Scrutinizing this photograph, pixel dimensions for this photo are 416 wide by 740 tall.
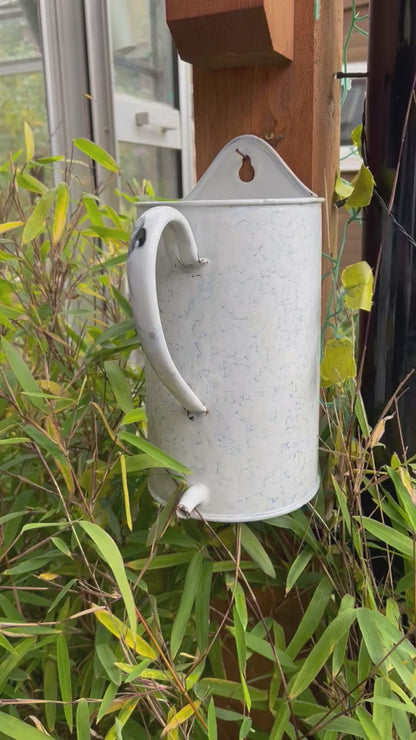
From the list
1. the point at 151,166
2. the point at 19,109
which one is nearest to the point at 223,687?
the point at 19,109

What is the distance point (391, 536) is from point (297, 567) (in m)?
0.10

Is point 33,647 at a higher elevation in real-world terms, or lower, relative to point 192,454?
lower

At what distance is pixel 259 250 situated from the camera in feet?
1.70

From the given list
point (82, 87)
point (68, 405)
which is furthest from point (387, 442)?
point (82, 87)

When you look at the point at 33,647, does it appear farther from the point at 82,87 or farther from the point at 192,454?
the point at 82,87

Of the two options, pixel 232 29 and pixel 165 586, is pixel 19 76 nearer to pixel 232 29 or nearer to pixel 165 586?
pixel 232 29

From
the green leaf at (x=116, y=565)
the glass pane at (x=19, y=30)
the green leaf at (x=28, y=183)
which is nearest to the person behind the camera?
the green leaf at (x=116, y=565)

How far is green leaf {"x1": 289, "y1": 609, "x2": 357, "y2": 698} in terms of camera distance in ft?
1.76

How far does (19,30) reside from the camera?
1.32 m

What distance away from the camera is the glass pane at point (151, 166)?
1642mm

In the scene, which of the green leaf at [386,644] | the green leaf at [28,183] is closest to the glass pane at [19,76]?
the green leaf at [28,183]

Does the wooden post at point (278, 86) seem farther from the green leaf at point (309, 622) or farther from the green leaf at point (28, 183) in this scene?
the green leaf at point (309, 622)

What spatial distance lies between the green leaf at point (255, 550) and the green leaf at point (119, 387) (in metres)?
0.17

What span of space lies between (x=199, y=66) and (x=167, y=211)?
0.29m
